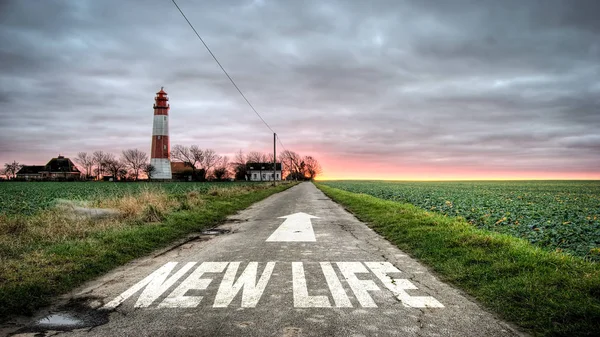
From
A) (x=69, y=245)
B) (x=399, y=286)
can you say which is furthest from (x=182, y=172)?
(x=399, y=286)

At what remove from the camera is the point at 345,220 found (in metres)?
11.7

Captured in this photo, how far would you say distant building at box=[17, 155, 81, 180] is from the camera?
101062 millimetres

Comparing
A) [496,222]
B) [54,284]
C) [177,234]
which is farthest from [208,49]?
[496,222]

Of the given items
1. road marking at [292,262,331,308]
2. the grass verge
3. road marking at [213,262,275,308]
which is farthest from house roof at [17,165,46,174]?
road marking at [292,262,331,308]

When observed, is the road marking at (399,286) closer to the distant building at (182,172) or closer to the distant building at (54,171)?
the distant building at (182,172)

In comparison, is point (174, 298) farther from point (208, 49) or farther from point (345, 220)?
point (208, 49)

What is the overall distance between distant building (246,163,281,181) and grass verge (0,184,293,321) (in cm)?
11179

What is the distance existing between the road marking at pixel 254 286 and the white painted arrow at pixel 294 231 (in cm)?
231

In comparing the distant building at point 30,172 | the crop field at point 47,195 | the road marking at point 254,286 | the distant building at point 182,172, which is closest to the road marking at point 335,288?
the road marking at point 254,286

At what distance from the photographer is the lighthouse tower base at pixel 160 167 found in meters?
54.6

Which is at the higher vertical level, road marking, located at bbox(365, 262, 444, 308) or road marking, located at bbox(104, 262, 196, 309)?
road marking, located at bbox(365, 262, 444, 308)

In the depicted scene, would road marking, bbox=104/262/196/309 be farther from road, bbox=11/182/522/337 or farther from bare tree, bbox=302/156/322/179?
bare tree, bbox=302/156/322/179

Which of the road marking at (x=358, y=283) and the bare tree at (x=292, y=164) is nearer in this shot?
the road marking at (x=358, y=283)

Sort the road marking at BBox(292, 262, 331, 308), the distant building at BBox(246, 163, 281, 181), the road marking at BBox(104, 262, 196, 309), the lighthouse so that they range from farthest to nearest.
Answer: the distant building at BBox(246, 163, 281, 181)
the lighthouse
the road marking at BBox(104, 262, 196, 309)
the road marking at BBox(292, 262, 331, 308)
